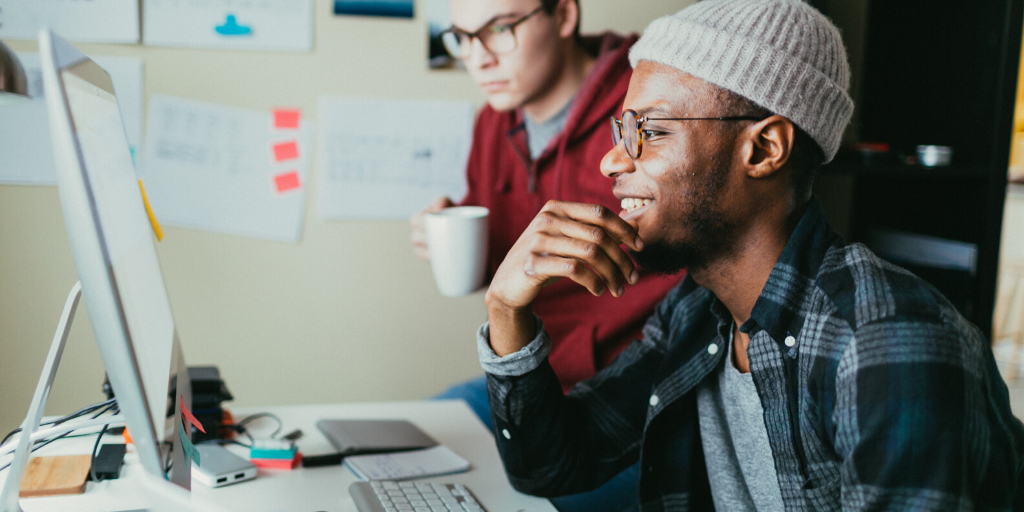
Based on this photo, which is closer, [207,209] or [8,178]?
[8,178]

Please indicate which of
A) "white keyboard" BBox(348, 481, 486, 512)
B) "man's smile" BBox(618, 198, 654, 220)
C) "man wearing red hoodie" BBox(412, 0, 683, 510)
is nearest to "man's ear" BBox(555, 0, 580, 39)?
"man wearing red hoodie" BBox(412, 0, 683, 510)

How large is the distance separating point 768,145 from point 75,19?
5.77 ft

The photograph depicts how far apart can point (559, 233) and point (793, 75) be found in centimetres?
37

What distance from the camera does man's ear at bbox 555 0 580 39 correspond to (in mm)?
1548

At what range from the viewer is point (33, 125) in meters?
1.85

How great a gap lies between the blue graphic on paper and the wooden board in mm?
1297

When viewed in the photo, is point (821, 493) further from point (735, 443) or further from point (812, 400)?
point (735, 443)

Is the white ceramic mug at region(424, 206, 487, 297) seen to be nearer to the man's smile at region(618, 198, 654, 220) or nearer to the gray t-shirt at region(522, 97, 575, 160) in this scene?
the man's smile at region(618, 198, 654, 220)

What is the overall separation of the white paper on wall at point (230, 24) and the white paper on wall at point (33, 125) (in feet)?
0.34

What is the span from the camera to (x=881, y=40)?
198 cm

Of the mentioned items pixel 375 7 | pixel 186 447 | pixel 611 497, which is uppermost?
pixel 375 7

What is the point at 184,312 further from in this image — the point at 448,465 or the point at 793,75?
the point at 793,75

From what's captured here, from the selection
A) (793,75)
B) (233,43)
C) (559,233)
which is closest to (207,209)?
(233,43)

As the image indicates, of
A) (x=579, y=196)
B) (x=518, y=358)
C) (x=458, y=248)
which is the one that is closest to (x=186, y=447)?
(x=518, y=358)
